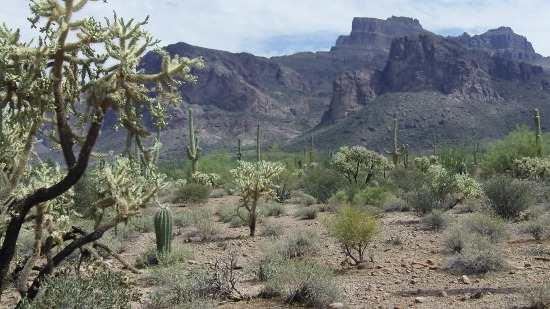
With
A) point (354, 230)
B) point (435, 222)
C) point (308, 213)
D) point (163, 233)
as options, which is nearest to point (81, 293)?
point (354, 230)

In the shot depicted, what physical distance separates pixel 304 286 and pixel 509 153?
92.1 ft

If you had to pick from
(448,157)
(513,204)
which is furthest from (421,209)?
(448,157)

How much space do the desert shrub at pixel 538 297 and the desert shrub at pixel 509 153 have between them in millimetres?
25547

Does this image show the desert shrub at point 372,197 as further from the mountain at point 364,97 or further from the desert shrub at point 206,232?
the mountain at point 364,97

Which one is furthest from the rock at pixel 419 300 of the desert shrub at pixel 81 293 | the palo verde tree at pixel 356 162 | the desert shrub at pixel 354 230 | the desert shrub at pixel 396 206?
the palo verde tree at pixel 356 162

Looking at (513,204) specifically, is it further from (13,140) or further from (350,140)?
(350,140)

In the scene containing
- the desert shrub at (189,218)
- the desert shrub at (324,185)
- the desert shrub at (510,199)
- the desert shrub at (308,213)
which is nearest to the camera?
the desert shrub at (510,199)

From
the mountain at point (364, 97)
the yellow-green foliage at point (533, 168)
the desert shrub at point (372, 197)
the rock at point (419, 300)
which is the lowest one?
the rock at point (419, 300)

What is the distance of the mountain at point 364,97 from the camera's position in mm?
95688

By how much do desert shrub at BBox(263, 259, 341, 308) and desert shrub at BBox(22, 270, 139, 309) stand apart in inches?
103

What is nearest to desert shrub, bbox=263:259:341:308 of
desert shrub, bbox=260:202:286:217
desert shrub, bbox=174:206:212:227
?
desert shrub, bbox=174:206:212:227

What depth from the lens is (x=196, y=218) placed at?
57.7 feet

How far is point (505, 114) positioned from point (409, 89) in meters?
37.4

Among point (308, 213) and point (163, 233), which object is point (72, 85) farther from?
point (308, 213)
